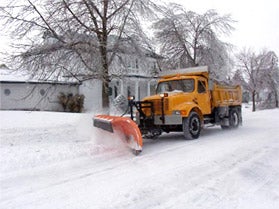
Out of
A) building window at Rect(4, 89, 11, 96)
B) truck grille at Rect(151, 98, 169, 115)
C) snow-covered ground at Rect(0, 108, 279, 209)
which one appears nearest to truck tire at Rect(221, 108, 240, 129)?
snow-covered ground at Rect(0, 108, 279, 209)

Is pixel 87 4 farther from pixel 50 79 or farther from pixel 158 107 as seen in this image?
pixel 158 107

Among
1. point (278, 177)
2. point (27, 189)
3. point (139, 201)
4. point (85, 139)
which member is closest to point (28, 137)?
point (85, 139)

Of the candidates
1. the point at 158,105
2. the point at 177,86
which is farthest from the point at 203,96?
the point at 158,105

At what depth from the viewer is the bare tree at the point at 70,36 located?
10422 millimetres

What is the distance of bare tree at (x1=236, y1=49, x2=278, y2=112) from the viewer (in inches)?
1325

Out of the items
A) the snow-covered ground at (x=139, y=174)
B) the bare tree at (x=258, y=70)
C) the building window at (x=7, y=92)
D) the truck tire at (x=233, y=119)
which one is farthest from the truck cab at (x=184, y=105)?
the bare tree at (x=258, y=70)

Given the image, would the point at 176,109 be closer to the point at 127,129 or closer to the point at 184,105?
the point at 184,105

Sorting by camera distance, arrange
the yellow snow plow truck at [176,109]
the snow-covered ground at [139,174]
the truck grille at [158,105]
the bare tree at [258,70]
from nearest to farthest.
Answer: the snow-covered ground at [139,174]
the yellow snow plow truck at [176,109]
the truck grille at [158,105]
the bare tree at [258,70]

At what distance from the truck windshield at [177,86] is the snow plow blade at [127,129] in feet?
11.6

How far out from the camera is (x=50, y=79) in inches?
452

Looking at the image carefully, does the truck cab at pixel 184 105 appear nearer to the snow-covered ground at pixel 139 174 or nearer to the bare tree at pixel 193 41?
the snow-covered ground at pixel 139 174

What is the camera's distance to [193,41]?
20406mm

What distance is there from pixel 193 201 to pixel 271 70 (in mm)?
37193

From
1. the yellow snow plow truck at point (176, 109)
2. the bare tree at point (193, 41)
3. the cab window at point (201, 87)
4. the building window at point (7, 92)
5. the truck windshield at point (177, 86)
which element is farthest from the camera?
the building window at point (7, 92)
